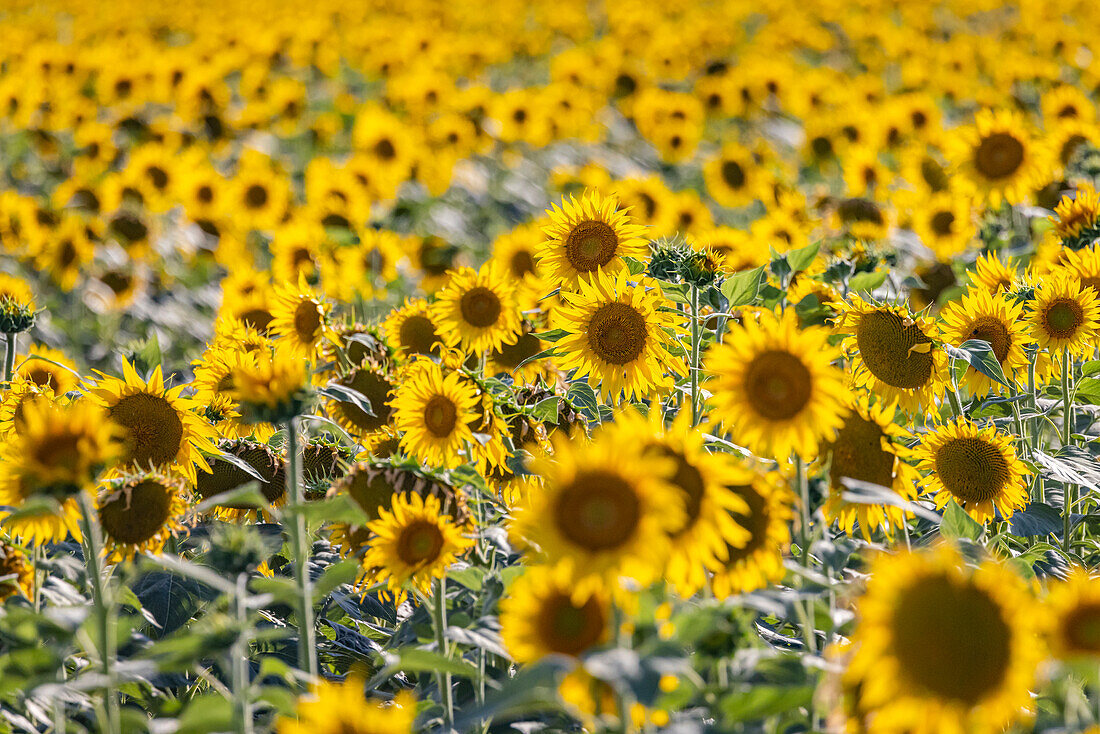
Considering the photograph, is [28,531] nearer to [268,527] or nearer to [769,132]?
[268,527]

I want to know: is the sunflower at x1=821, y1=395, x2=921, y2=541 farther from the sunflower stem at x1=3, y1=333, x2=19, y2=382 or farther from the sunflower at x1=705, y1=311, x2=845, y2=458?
the sunflower stem at x1=3, y1=333, x2=19, y2=382

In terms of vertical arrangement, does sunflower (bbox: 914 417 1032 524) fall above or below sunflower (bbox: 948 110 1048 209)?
below

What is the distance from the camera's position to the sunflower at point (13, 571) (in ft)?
6.56

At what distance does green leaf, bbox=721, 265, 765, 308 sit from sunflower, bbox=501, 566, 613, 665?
1122 millimetres

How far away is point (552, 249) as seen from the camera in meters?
2.79

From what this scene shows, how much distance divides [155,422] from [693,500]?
57.5 inches

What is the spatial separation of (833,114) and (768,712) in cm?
685

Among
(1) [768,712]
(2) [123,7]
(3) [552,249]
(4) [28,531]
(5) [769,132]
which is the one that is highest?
(2) [123,7]

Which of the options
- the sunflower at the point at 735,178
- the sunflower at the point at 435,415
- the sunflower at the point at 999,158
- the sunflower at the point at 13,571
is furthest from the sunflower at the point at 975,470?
the sunflower at the point at 735,178

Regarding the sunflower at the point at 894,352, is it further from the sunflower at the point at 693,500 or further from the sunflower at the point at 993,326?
the sunflower at the point at 693,500

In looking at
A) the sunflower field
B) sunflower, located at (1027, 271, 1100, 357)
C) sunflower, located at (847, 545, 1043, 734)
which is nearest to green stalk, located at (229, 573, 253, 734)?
the sunflower field

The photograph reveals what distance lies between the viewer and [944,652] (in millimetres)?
1271

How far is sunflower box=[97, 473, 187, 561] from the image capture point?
2.06m

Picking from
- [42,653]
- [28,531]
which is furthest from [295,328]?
[42,653]
